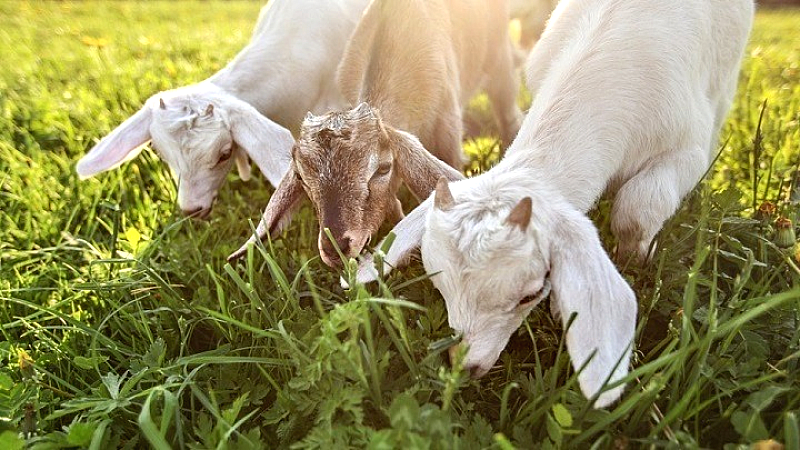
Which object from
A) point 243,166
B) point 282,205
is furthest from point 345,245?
point 243,166

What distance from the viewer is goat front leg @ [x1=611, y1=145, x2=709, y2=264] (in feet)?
8.75

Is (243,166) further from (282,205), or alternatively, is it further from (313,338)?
(313,338)

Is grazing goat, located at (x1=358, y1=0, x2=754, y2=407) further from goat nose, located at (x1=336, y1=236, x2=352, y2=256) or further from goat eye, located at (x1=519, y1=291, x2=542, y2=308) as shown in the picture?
goat nose, located at (x1=336, y1=236, x2=352, y2=256)

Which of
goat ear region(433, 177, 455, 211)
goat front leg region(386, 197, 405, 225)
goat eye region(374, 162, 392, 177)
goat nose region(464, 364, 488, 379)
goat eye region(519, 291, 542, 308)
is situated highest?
goat ear region(433, 177, 455, 211)

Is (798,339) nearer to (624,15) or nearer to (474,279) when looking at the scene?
(474,279)

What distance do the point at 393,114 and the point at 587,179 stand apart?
1228 millimetres

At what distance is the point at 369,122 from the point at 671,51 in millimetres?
1155

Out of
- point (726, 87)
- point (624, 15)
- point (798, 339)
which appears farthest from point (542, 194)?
point (726, 87)

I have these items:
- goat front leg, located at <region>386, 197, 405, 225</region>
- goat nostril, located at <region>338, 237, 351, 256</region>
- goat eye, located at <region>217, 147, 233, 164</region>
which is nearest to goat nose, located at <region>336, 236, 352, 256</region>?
goat nostril, located at <region>338, 237, 351, 256</region>

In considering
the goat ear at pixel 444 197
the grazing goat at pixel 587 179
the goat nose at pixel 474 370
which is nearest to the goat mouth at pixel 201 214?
the grazing goat at pixel 587 179

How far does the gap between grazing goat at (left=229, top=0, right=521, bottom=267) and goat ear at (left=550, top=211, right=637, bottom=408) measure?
844 mm

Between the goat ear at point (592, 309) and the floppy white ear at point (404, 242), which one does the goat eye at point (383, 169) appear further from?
the goat ear at point (592, 309)

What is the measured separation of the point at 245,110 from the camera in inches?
138

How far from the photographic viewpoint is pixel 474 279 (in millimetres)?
2074
